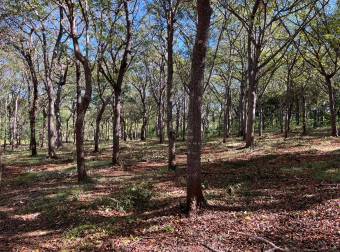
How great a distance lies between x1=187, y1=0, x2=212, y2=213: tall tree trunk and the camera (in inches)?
406

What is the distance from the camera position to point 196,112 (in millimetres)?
10562

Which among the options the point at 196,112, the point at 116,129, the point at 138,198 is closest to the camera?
the point at 196,112

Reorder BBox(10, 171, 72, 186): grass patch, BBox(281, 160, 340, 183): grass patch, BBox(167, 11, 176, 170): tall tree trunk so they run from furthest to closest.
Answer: BBox(10, 171, 72, 186): grass patch, BBox(167, 11, 176, 170): tall tree trunk, BBox(281, 160, 340, 183): grass patch

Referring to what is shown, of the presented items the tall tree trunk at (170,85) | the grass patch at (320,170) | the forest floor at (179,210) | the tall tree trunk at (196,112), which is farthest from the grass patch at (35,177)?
the grass patch at (320,170)

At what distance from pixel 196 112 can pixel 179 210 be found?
119 inches

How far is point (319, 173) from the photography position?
1482cm

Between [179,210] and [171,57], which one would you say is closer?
[179,210]

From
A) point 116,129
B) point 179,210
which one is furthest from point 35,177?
point 179,210

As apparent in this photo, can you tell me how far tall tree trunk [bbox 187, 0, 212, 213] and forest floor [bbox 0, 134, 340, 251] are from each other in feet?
2.59

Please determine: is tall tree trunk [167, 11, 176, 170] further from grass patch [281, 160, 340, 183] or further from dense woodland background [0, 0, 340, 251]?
grass patch [281, 160, 340, 183]

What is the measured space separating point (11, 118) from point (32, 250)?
52.9 metres

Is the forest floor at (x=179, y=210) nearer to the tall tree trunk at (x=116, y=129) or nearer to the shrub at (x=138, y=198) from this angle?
the shrub at (x=138, y=198)

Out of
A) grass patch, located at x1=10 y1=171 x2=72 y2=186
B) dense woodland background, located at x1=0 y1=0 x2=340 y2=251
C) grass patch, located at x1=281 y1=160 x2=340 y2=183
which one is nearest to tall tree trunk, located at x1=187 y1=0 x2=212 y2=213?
dense woodland background, located at x1=0 y1=0 x2=340 y2=251

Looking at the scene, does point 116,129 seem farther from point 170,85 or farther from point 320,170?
point 320,170
